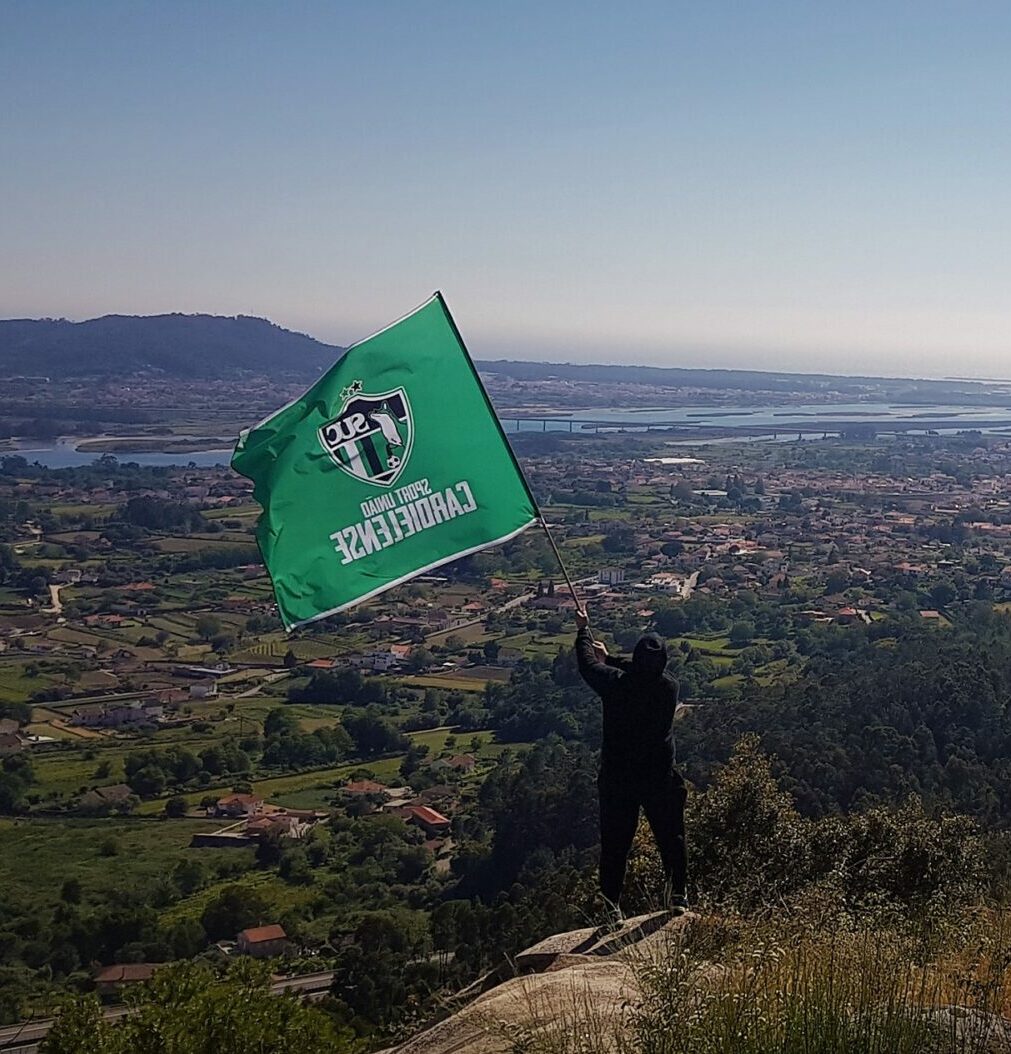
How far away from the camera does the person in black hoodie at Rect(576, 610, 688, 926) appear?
4.47 m

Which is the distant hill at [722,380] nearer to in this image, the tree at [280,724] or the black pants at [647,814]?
the tree at [280,724]

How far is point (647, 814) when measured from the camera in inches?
185

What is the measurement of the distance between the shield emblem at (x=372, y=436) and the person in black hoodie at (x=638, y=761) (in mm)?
1308

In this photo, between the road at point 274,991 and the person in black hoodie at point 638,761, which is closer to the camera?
the person in black hoodie at point 638,761

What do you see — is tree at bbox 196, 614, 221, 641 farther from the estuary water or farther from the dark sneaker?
the estuary water

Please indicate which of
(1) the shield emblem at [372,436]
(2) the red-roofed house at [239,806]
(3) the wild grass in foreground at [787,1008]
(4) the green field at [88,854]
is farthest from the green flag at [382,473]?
(2) the red-roofed house at [239,806]

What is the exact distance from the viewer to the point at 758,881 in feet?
18.6

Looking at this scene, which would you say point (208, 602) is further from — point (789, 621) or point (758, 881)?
point (758, 881)

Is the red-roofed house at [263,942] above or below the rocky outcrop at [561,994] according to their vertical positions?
below

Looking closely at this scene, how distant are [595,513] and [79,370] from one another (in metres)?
88.1

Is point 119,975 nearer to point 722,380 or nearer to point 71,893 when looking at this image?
point 71,893

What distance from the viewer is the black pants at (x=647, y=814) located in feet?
15.0

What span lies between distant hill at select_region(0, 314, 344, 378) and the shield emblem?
407ft

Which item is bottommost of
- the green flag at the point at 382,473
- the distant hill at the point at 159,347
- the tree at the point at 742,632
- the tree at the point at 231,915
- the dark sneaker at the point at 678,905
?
the tree at the point at 231,915
